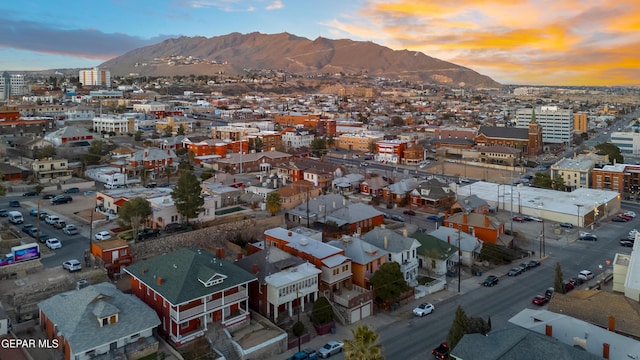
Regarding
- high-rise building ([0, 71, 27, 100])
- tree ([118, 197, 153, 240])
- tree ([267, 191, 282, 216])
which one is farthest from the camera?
high-rise building ([0, 71, 27, 100])

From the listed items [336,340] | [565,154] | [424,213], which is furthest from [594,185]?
[336,340]

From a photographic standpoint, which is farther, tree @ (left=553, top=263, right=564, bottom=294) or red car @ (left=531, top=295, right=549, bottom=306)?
red car @ (left=531, top=295, right=549, bottom=306)

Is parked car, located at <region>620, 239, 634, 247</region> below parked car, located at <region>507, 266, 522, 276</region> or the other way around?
the other way around

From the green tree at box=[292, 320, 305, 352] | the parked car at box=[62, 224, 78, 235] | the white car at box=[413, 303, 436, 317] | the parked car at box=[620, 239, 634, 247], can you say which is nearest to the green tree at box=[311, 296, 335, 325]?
the green tree at box=[292, 320, 305, 352]

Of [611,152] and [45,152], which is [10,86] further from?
[611,152]

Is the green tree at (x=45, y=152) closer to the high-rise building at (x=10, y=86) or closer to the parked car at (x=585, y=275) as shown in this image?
the parked car at (x=585, y=275)

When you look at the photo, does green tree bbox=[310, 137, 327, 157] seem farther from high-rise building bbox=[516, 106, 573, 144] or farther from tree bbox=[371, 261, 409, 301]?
tree bbox=[371, 261, 409, 301]
